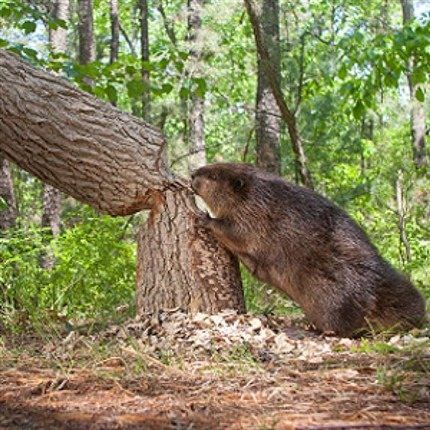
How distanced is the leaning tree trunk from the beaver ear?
13.5 inches

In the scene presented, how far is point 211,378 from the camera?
3291mm

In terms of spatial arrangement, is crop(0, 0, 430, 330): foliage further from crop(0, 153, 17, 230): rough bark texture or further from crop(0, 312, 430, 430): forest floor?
crop(0, 312, 430, 430): forest floor

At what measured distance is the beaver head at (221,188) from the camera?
4.77 metres

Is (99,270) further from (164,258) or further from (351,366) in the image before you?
(351,366)

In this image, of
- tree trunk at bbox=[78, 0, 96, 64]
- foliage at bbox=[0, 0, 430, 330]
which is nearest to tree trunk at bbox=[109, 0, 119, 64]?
tree trunk at bbox=[78, 0, 96, 64]

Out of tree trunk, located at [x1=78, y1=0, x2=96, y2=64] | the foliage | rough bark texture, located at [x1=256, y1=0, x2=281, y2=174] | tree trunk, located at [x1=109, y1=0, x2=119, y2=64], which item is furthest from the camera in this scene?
tree trunk, located at [x1=109, y1=0, x2=119, y2=64]

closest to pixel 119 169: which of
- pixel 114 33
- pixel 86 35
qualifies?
pixel 86 35

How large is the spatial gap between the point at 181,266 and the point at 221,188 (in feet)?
2.00

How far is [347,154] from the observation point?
17391mm

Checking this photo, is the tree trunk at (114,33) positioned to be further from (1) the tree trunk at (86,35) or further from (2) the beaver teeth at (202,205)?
(2) the beaver teeth at (202,205)

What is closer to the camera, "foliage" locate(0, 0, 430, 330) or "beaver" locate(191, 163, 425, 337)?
"beaver" locate(191, 163, 425, 337)

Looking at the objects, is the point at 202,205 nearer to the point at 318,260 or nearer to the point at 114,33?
the point at 318,260

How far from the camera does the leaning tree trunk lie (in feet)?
14.6

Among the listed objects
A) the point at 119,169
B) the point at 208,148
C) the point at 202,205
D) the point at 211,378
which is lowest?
the point at 211,378
